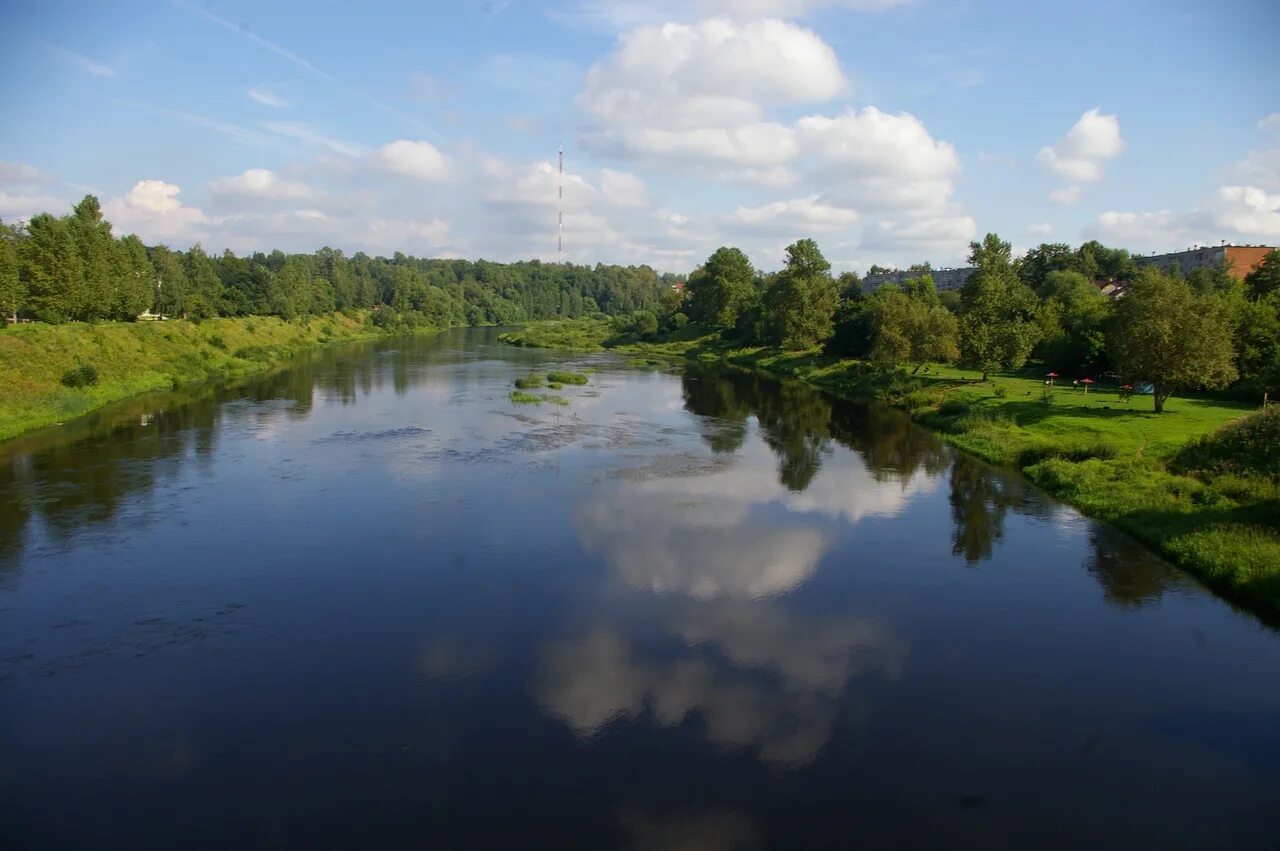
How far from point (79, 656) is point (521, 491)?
1527 centimetres

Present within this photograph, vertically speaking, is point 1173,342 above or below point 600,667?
above

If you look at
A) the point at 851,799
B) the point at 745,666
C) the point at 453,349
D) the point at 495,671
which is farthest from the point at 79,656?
the point at 453,349

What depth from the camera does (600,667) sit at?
1656cm

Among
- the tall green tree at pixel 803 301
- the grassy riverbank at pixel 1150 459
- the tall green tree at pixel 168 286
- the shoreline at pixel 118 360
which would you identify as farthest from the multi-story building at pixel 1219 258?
the tall green tree at pixel 168 286

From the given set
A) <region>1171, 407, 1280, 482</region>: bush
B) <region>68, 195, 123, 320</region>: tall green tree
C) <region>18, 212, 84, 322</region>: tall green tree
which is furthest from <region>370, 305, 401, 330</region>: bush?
<region>1171, 407, 1280, 482</region>: bush

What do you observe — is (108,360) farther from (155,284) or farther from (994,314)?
(994,314)

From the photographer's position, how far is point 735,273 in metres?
113

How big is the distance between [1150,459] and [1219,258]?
92.4 meters

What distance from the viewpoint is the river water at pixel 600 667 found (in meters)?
12.2

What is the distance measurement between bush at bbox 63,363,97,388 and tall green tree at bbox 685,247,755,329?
77466 millimetres

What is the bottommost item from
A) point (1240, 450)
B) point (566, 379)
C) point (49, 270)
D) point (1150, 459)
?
point (1150, 459)

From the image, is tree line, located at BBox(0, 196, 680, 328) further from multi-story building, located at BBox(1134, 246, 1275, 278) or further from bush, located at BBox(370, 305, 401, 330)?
multi-story building, located at BBox(1134, 246, 1275, 278)

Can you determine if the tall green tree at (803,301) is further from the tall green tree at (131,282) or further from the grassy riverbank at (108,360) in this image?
the tall green tree at (131,282)

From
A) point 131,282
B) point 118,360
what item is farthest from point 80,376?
point 131,282
